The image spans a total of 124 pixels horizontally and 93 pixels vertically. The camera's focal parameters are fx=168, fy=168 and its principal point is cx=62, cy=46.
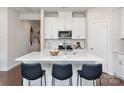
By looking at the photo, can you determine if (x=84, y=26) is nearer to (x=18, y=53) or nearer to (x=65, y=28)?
(x=65, y=28)

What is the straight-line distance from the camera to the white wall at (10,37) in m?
6.76

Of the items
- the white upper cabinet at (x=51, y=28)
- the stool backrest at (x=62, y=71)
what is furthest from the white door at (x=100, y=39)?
the stool backrest at (x=62, y=71)

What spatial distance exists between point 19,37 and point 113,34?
15.8ft

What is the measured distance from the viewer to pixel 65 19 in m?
7.37

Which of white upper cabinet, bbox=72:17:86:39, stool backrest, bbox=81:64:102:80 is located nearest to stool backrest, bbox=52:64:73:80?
stool backrest, bbox=81:64:102:80

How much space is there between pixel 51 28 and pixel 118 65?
3290 mm

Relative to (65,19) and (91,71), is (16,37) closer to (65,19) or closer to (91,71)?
(65,19)

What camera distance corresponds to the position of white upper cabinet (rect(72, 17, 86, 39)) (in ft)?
24.4

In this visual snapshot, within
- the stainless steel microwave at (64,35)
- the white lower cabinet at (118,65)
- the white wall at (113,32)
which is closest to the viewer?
the white lower cabinet at (118,65)

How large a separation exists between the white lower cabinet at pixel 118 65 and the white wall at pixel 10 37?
4.18 meters

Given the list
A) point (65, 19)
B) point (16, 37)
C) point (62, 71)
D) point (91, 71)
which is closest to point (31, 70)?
point (62, 71)

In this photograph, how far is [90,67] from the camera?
10.9 ft

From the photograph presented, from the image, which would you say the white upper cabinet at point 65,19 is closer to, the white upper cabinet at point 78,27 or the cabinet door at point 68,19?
the cabinet door at point 68,19
